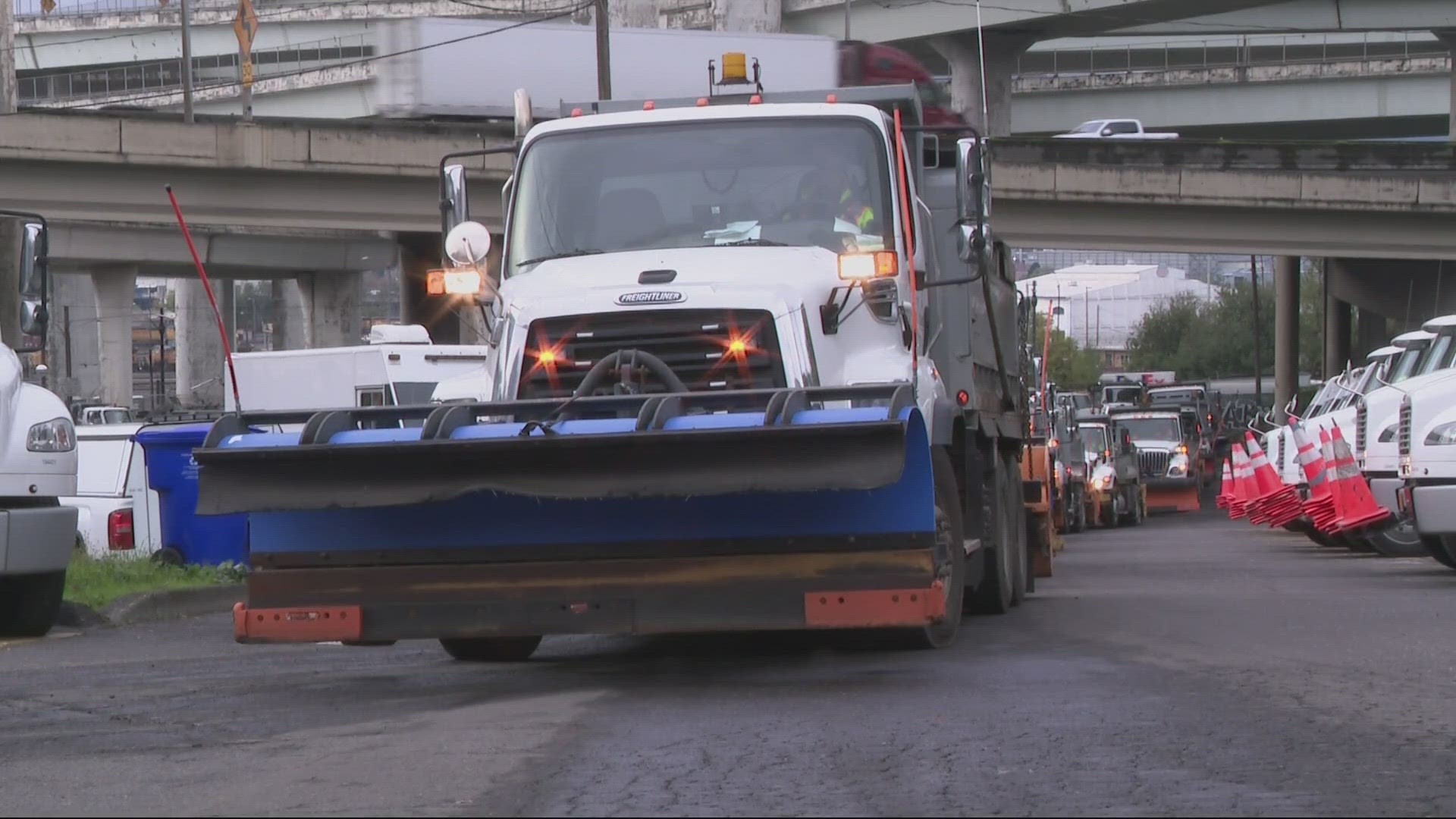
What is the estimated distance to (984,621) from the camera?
1370cm

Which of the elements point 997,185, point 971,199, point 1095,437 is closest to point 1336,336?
point 1095,437

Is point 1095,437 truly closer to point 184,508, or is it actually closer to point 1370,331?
point 184,508

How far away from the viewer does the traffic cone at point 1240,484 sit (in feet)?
105

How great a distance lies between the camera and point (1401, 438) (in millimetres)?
17641

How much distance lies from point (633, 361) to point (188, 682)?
2.77 meters

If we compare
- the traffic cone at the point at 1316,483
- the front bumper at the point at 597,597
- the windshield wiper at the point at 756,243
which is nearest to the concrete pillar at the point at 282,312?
the traffic cone at the point at 1316,483

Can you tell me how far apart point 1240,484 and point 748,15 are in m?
23.2

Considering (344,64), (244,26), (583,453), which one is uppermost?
(344,64)

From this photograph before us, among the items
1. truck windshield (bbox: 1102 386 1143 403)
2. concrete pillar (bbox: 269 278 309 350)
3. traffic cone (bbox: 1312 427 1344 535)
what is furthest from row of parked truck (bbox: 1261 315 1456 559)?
concrete pillar (bbox: 269 278 309 350)

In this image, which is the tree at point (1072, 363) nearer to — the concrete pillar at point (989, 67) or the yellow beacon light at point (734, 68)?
the concrete pillar at point (989, 67)

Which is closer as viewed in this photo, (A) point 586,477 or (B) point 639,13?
(A) point 586,477

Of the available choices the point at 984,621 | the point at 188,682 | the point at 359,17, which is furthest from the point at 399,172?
the point at 359,17

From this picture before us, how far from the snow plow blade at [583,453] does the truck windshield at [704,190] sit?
171cm

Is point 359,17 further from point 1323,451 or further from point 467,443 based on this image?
point 467,443
